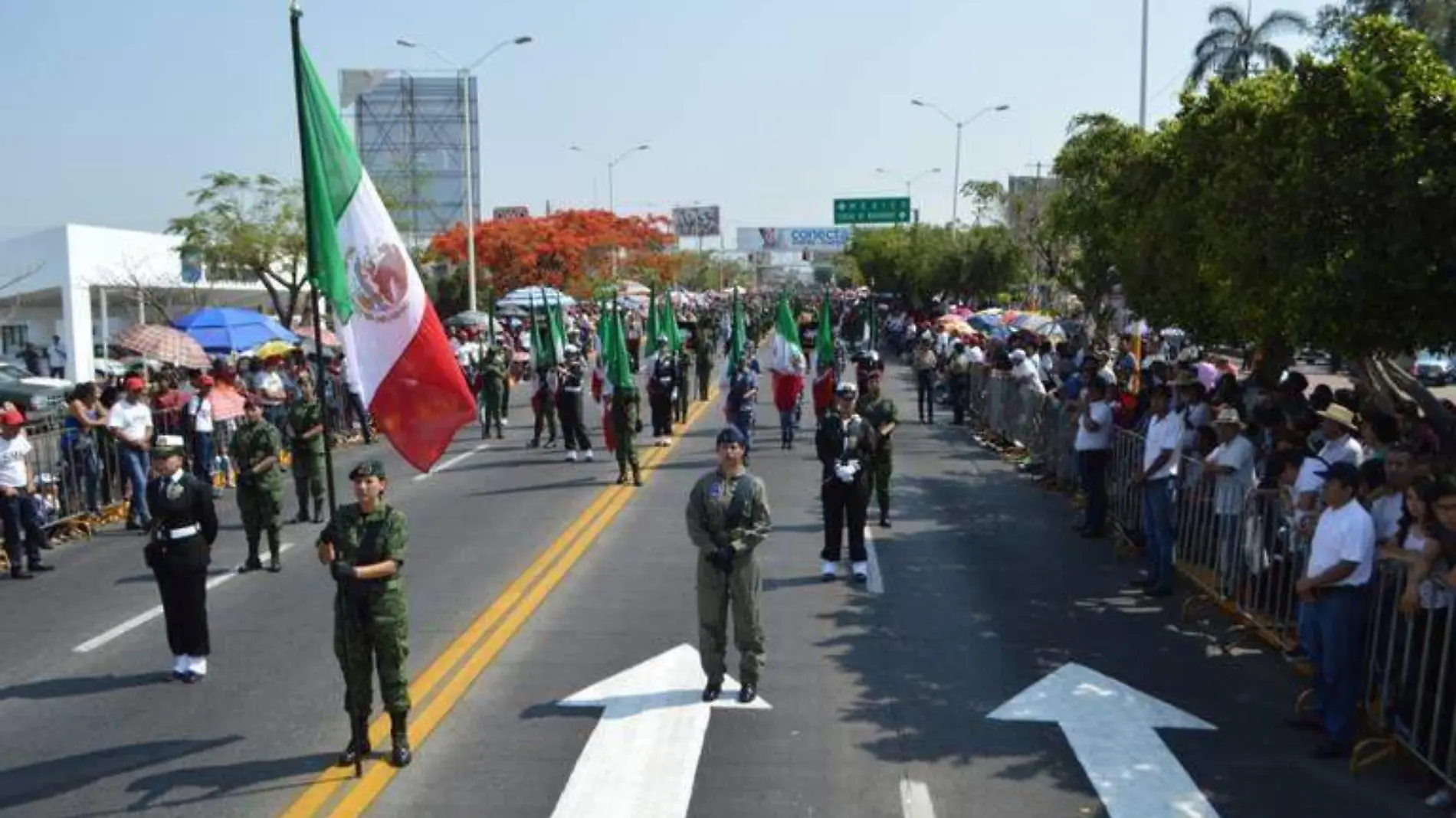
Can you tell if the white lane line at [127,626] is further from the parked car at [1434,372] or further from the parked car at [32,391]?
the parked car at [1434,372]

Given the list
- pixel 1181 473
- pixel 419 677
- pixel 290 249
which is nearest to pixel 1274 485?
pixel 1181 473

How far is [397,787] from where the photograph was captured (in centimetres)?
655

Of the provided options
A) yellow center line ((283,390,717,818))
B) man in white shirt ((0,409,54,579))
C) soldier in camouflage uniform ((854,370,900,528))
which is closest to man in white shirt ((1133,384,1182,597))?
soldier in camouflage uniform ((854,370,900,528))

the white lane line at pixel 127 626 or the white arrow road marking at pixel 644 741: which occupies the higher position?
the white arrow road marking at pixel 644 741

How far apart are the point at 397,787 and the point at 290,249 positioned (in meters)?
29.8

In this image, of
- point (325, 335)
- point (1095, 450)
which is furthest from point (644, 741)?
point (325, 335)

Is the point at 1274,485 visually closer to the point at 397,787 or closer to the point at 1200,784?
the point at 1200,784

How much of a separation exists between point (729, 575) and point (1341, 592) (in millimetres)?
3456

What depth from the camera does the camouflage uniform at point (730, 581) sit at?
25.6ft

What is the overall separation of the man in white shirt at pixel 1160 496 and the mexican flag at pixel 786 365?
965 cm

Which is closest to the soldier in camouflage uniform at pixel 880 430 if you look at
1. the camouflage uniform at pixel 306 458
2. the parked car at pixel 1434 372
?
the camouflage uniform at pixel 306 458

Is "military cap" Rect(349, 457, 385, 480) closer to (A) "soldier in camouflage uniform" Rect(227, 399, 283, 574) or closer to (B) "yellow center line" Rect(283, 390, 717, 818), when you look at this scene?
(B) "yellow center line" Rect(283, 390, 717, 818)

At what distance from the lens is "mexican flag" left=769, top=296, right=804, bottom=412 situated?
2055 centimetres

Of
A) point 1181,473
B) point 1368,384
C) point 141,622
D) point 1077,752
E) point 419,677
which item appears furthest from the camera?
point 1368,384
